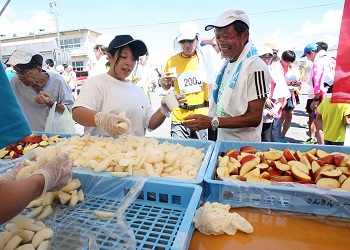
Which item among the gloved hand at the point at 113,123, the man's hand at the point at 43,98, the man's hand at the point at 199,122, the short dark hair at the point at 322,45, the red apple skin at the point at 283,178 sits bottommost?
the red apple skin at the point at 283,178

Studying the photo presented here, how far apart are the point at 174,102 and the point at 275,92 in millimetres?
2678

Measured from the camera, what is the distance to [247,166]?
1.26 m

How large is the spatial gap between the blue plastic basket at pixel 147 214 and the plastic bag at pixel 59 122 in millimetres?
1326

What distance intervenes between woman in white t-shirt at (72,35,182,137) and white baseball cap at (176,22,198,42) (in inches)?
42.6

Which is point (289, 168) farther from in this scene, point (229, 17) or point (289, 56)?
point (289, 56)

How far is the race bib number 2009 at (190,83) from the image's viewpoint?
3021 millimetres

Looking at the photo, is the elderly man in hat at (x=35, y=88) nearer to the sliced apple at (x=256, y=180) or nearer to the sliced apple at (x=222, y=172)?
Answer: the sliced apple at (x=222, y=172)

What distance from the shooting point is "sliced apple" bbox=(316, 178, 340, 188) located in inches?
43.1

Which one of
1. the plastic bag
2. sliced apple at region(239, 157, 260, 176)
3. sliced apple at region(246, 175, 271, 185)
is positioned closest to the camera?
sliced apple at region(246, 175, 271, 185)

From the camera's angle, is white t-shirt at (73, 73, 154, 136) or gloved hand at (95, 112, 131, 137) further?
white t-shirt at (73, 73, 154, 136)

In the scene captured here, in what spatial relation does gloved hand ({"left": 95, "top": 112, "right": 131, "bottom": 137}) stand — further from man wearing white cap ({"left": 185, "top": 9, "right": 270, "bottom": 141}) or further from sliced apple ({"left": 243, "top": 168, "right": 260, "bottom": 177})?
sliced apple ({"left": 243, "top": 168, "right": 260, "bottom": 177})

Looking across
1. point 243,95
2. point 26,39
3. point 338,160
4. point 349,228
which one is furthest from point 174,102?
point 26,39

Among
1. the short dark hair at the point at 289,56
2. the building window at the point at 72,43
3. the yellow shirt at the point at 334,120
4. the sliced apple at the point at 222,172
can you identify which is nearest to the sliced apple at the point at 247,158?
the sliced apple at the point at 222,172

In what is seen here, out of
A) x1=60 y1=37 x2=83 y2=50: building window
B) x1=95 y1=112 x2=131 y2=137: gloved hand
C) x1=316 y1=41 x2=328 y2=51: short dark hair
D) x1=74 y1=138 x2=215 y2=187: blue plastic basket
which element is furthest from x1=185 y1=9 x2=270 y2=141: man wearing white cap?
x1=60 y1=37 x2=83 y2=50: building window
